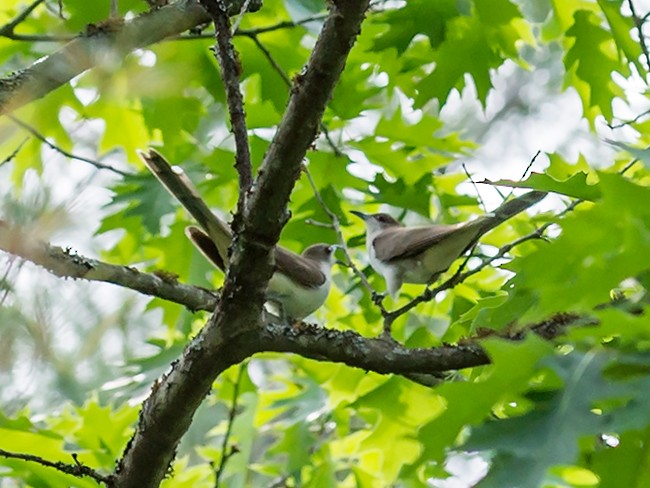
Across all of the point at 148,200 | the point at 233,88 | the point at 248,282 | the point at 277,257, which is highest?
the point at 148,200

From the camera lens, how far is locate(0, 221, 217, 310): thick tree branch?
6.54 feet

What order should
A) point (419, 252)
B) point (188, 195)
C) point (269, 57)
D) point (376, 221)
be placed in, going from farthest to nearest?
point (376, 221) → point (419, 252) → point (269, 57) → point (188, 195)

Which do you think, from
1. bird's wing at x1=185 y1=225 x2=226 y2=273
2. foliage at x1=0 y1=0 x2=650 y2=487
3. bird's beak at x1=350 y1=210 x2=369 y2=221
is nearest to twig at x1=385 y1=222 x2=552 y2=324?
foliage at x1=0 y1=0 x2=650 y2=487

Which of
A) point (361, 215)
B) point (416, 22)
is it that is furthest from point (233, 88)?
point (361, 215)

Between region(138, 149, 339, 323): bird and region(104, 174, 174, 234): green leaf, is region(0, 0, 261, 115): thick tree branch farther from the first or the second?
region(104, 174, 174, 234): green leaf

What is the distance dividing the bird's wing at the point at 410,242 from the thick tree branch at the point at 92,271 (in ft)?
4.56

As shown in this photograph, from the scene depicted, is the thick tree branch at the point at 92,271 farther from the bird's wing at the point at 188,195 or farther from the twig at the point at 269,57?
the twig at the point at 269,57

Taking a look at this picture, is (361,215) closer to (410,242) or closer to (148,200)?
(410,242)

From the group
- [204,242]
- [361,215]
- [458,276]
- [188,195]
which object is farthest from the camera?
[361,215]

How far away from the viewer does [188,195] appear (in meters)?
2.77

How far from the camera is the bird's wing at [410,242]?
3.78m

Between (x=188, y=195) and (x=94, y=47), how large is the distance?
566mm

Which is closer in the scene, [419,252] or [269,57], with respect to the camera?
[269,57]

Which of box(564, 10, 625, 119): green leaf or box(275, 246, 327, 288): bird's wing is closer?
box(564, 10, 625, 119): green leaf
